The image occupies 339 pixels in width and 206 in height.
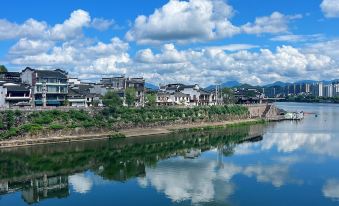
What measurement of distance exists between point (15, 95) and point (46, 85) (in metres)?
3.17

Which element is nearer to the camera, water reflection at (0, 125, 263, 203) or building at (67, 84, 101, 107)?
water reflection at (0, 125, 263, 203)

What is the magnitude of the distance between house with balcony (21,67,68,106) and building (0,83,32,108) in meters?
0.80

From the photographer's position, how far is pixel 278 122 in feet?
191

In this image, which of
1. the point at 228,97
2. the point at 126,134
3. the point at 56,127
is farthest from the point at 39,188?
the point at 228,97

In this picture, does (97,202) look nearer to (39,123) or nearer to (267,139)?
(39,123)

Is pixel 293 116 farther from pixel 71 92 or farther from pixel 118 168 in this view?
pixel 118 168

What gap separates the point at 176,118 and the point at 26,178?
23.6m

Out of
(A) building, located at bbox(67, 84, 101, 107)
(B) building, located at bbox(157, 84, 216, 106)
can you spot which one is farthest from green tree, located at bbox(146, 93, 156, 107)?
(A) building, located at bbox(67, 84, 101, 107)

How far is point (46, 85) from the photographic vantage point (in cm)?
4062

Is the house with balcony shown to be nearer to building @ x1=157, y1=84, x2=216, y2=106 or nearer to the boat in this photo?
building @ x1=157, y1=84, x2=216, y2=106

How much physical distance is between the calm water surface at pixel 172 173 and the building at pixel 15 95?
32.5 ft

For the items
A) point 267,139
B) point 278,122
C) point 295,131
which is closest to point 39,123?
point 267,139

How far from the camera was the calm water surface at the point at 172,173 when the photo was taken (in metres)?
18.5

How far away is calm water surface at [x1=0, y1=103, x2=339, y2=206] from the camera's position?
18.5 metres
